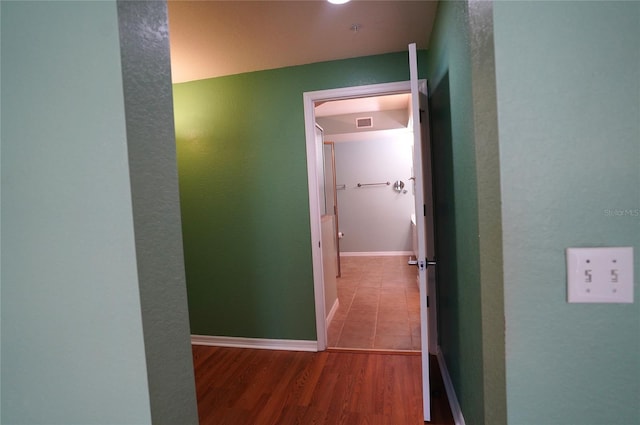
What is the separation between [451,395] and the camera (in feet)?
6.19

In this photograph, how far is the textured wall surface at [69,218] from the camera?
0.72 m

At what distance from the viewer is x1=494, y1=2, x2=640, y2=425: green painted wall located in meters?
0.61

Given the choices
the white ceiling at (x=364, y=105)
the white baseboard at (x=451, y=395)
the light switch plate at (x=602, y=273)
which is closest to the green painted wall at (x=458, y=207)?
the white baseboard at (x=451, y=395)

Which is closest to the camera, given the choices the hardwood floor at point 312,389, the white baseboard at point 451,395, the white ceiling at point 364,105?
the white baseboard at point 451,395

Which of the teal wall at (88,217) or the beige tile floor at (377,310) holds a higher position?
the teal wall at (88,217)

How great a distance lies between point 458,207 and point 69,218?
1571mm

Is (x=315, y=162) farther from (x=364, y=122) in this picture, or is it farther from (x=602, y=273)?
(x=364, y=122)

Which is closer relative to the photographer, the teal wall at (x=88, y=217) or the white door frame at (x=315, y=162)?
the teal wall at (x=88, y=217)

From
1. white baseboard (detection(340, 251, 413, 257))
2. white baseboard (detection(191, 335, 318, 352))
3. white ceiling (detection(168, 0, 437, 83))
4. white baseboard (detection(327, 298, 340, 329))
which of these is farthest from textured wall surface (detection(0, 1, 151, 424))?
white baseboard (detection(340, 251, 413, 257))

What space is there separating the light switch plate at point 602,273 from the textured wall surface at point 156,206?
95cm

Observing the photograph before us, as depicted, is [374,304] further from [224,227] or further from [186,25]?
[186,25]

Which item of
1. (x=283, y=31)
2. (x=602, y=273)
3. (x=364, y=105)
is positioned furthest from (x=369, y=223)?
(x=602, y=273)

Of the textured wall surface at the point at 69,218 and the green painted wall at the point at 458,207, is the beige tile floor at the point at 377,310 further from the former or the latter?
the textured wall surface at the point at 69,218

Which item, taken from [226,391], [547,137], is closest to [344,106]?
[226,391]
